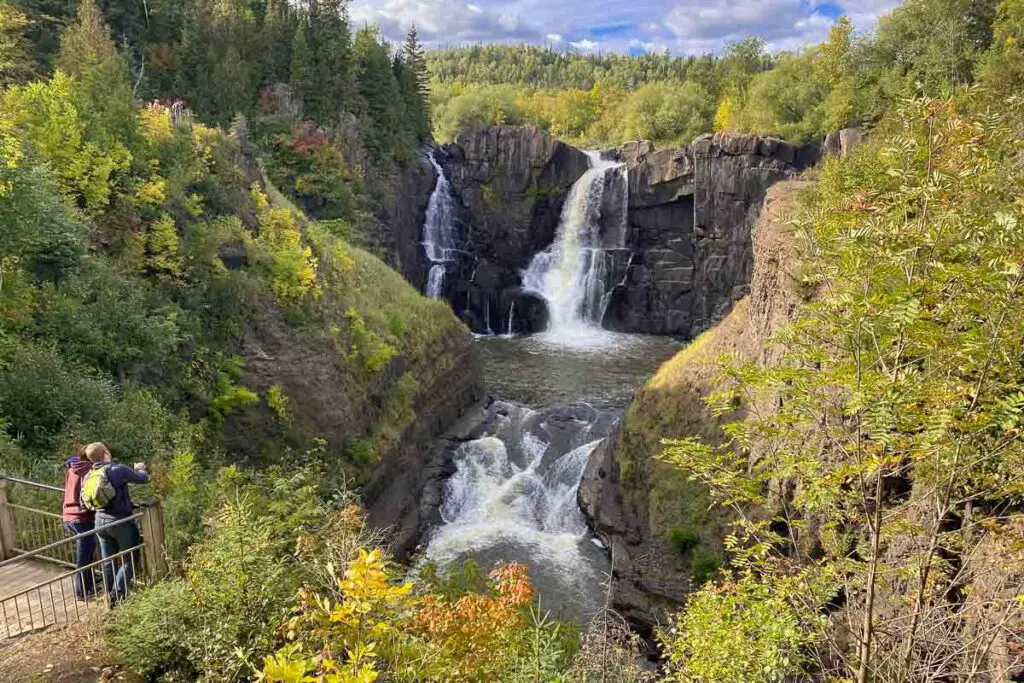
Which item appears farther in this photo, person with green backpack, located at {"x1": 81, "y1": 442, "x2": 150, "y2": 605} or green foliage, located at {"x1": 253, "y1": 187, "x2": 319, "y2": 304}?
green foliage, located at {"x1": 253, "y1": 187, "x2": 319, "y2": 304}

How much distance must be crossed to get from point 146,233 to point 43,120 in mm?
3351

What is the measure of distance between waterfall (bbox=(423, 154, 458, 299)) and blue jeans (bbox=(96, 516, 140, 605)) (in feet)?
118

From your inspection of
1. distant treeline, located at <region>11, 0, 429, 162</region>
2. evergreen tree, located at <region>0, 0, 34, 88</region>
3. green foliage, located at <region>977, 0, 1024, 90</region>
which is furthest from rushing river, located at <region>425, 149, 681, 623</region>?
green foliage, located at <region>977, 0, 1024, 90</region>

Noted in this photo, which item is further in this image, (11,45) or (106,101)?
(106,101)

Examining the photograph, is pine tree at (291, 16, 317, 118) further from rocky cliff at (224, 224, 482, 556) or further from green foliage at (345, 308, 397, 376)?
green foliage at (345, 308, 397, 376)

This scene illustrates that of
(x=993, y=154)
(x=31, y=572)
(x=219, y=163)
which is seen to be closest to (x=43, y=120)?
(x=219, y=163)

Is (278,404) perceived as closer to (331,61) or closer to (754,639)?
(754,639)

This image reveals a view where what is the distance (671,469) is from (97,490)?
1373 centimetres

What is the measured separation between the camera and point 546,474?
21891mm

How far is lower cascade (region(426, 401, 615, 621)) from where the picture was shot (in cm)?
1778

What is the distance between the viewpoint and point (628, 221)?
43.2 meters

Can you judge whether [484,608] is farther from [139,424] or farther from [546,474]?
[546,474]

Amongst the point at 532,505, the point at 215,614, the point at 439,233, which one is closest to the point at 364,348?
the point at 532,505

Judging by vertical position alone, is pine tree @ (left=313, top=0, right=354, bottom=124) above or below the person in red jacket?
above
